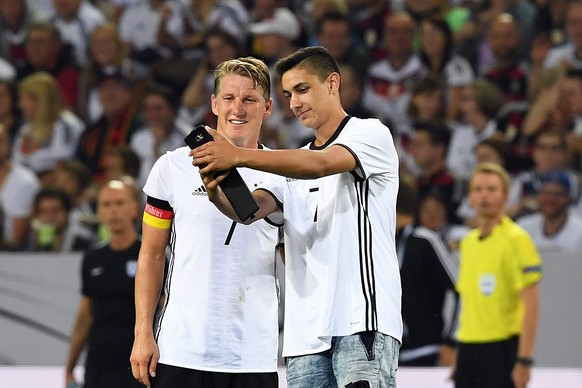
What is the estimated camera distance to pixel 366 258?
407 cm

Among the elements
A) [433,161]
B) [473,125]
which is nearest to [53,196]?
[433,161]

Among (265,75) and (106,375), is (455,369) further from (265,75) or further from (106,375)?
(265,75)

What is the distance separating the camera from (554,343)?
8422mm

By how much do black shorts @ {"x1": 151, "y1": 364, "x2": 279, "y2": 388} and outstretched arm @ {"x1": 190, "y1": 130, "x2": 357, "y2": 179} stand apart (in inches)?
36.3

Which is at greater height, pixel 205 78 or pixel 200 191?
pixel 205 78

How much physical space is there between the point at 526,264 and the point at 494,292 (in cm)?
30

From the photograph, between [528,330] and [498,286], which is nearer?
[528,330]

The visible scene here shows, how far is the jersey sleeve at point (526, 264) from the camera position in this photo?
7465mm

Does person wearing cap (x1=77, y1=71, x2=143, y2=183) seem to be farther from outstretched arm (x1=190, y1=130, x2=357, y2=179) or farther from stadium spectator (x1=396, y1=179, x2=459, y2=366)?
Answer: outstretched arm (x1=190, y1=130, x2=357, y2=179)

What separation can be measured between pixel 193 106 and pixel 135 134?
2.08ft

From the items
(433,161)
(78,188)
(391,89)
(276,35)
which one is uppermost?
Result: (276,35)

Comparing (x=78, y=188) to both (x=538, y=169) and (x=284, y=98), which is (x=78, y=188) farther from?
(x=538, y=169)

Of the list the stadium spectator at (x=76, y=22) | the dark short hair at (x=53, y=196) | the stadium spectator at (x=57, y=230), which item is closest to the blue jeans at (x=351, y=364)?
the stadium spectator at (x=57, y=230)

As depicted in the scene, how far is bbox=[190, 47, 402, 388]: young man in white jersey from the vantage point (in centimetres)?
396
